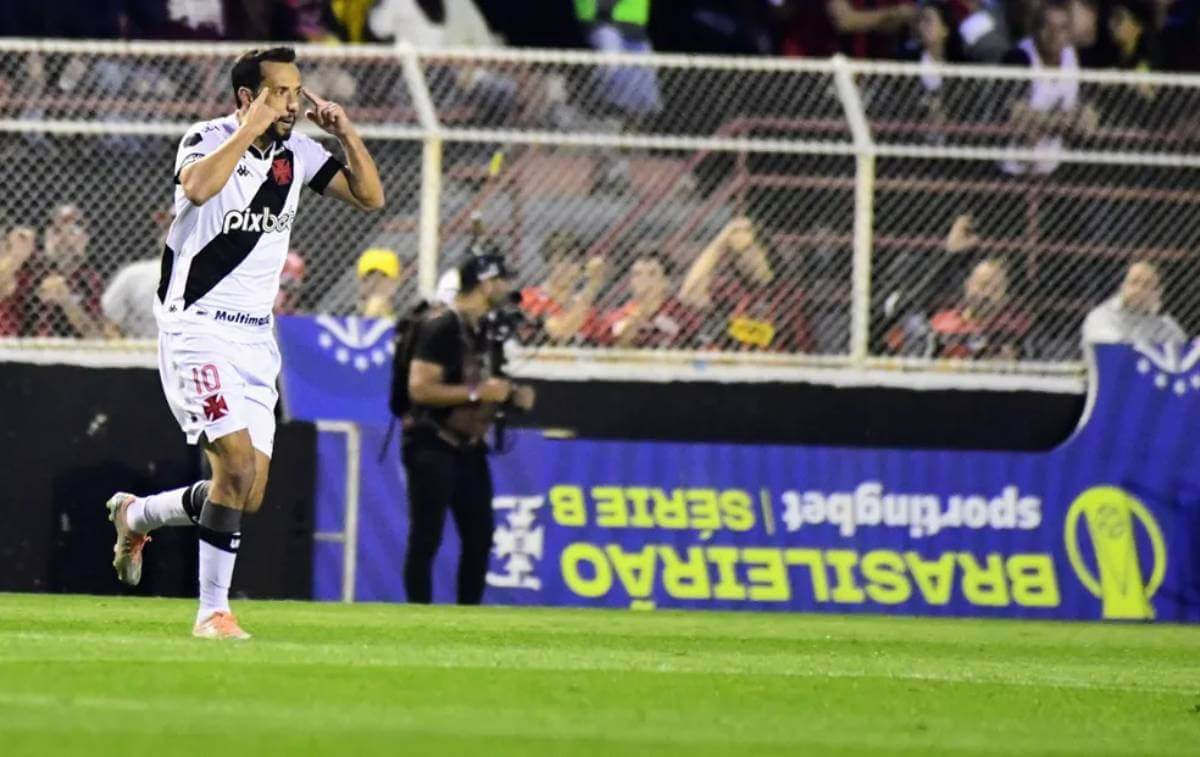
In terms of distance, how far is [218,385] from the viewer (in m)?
11.8

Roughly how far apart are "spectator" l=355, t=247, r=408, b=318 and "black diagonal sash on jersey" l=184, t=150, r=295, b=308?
17.5 ft

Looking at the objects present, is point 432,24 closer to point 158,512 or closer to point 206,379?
point 158,512

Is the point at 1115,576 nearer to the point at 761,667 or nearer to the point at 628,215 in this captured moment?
the point at 628,215

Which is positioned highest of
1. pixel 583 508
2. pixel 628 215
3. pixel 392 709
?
pixel 628 215

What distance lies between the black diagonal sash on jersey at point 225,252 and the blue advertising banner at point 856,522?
5.76 meters

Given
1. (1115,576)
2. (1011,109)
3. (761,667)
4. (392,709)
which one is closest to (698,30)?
(1011,109)

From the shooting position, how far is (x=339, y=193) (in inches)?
491

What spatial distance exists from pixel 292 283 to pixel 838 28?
549cm

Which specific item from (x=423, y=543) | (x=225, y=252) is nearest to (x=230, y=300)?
(x=225, y=252)

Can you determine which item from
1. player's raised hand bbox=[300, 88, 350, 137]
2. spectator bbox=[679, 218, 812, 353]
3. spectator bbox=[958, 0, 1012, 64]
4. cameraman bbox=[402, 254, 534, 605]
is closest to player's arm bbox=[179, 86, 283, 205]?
player's raised hand bbox=[300, 88, 350, 137]

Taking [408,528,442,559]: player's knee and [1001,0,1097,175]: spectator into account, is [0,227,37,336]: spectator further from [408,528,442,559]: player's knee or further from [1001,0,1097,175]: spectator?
[1001,0,1097,175]: spectator

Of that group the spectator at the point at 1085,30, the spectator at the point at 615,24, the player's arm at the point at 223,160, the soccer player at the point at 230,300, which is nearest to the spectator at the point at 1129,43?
the spectator at the point at 1085,30

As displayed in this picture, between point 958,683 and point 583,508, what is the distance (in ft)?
22.9

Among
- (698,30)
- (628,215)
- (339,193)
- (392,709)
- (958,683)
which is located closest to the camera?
(392,709)
